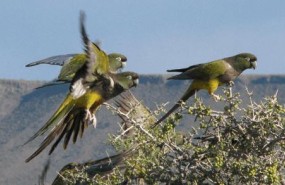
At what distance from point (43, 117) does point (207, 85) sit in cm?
6207

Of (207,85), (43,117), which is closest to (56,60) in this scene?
(207,85)

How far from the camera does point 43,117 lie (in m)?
74.9

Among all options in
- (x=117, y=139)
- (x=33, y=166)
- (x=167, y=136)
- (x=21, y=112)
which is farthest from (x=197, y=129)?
(x=21, y=112)

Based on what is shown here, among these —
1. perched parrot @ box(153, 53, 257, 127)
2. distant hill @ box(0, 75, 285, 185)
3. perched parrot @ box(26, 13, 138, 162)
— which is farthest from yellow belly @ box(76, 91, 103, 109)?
distant hill @ box(0, 75, 285, 185)

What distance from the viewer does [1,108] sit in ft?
287

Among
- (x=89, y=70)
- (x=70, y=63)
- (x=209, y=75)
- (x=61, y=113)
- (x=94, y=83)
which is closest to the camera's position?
(x=89, y=70)

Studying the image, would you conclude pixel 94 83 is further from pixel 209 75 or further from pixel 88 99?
pixel 209 75

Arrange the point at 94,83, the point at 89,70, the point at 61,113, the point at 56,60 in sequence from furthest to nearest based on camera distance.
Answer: the point at 56,60 < the point at 94,83 < the point at 61,113 < the point at 89,70

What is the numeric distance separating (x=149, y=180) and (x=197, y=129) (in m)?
0.74

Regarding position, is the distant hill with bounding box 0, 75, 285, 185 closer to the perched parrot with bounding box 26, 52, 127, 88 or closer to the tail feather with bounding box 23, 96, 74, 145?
the perched parrot with bounding box 26, 52, 127, 88

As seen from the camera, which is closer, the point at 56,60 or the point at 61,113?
the point at 61,113

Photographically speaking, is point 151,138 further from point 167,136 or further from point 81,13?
point 81,13

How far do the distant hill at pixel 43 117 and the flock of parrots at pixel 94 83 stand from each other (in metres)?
37.2

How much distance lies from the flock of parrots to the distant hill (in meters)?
37.2
